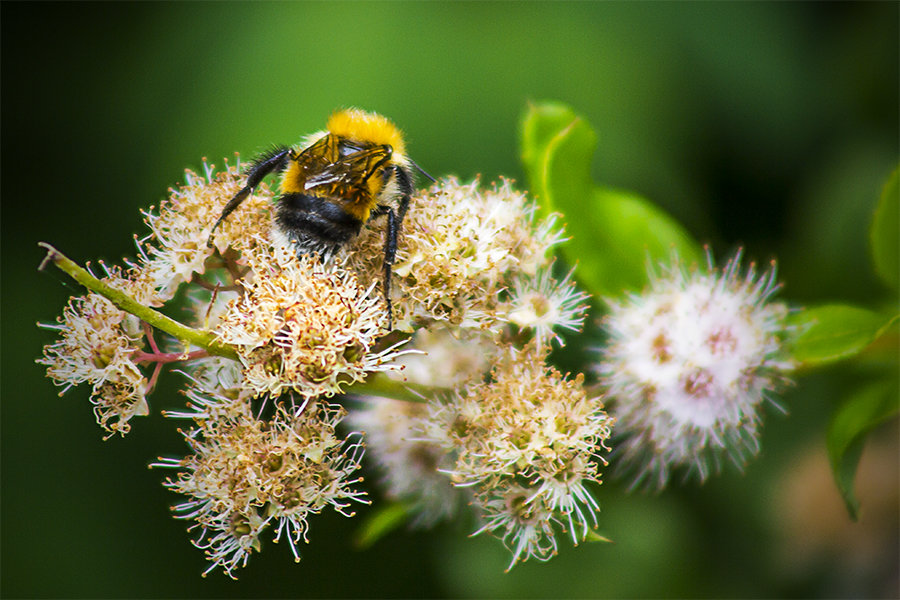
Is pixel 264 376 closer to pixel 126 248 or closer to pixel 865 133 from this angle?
pixel 126 248

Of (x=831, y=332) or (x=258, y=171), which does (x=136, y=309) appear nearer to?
(x=258, y=171)


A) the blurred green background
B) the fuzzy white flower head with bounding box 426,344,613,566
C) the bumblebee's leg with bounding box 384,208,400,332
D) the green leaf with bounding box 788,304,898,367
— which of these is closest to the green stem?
the bumblebee's leg with bounding box 384,208,400,332

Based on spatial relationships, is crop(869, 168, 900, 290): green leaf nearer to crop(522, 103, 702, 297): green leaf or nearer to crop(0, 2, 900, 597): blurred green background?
crop(522, 103, 702, 297): green leaf

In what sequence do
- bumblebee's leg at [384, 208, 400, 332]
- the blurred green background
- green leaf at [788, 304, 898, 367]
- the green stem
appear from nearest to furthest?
the green stem → bumblebee's leg at [384, 208, 400, 332] → green leaf at [788, 304, 898, 367] → the blurred green background

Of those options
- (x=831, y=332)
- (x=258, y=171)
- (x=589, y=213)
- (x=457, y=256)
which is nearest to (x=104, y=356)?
(x=258, y=171)

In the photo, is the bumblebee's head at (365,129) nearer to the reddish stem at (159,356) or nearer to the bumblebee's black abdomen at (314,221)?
the bumblebee's black abdomen at (314,221)

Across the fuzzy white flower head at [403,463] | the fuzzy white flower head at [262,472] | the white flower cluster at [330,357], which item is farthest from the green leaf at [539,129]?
the fuzzy white flower head at [262,472]
